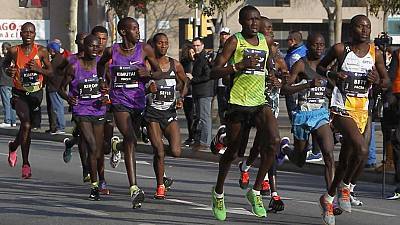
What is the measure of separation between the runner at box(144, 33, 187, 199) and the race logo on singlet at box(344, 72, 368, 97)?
92.1 inches

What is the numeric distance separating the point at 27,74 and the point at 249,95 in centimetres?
491

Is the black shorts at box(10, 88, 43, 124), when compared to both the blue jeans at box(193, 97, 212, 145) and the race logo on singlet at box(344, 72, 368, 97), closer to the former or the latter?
the blue jeans at box(193, 97, 212, 145)

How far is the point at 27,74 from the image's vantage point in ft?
48.0

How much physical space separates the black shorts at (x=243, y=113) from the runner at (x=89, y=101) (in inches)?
102

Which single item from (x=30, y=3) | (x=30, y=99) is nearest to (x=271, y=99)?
(x=30, y=99)

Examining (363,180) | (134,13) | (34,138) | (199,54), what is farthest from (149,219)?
(134,13)

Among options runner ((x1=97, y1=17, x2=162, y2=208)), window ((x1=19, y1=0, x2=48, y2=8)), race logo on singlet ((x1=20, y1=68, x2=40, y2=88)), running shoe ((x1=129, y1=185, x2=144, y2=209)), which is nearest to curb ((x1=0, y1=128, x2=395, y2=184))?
race logo on singlet ((x1=20, y1=68, x2=40, y2=88))

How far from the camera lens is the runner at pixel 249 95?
10.5 metres

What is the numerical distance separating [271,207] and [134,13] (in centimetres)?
4793

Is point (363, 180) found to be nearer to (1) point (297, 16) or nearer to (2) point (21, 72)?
(2) point (21, 72)

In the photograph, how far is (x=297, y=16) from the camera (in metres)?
62.1

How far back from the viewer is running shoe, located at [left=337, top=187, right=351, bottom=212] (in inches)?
422

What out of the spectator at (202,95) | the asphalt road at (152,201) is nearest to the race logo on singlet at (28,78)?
the asphalt road at (152,201)

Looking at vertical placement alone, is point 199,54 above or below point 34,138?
above
